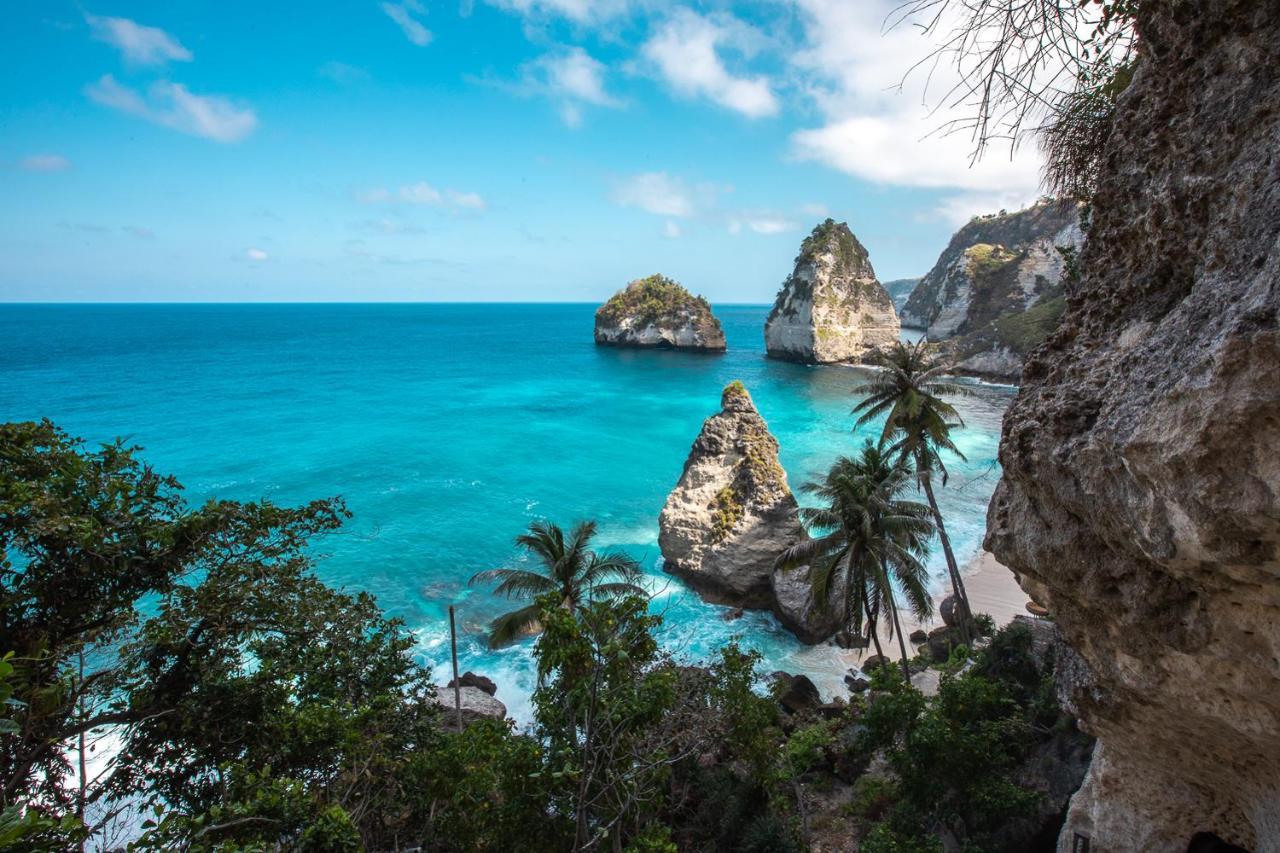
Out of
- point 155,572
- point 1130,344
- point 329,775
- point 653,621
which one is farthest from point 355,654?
point 1130,344

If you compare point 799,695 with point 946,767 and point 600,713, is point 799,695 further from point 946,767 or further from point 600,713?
point 600,713

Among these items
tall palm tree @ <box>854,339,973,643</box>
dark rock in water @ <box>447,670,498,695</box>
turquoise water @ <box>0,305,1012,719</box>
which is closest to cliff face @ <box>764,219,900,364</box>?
turquoise water @ <box>0,305,1012,719</box>

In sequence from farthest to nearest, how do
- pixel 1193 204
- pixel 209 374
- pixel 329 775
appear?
pixel 209 374, pixel 329 775, pixel 1193 204

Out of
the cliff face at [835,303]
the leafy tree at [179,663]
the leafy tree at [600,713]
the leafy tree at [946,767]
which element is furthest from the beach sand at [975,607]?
the cliff face at [835,303]

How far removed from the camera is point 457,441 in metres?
50.0

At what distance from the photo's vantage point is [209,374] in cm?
7725

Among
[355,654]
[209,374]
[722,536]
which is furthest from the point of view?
[209,374]

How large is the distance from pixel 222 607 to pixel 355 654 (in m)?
2.55

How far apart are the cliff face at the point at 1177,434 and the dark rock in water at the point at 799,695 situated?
1286 cm

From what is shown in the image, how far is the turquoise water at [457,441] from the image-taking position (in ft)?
90.1

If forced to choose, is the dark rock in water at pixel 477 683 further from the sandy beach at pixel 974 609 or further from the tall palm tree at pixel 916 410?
the tall palm tree at pixel 916 410

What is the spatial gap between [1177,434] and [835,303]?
8968cm

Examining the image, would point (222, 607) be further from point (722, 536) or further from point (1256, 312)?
point (722, 536)

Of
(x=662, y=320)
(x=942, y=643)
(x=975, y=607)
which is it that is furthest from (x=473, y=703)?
(x=662, y=320)
